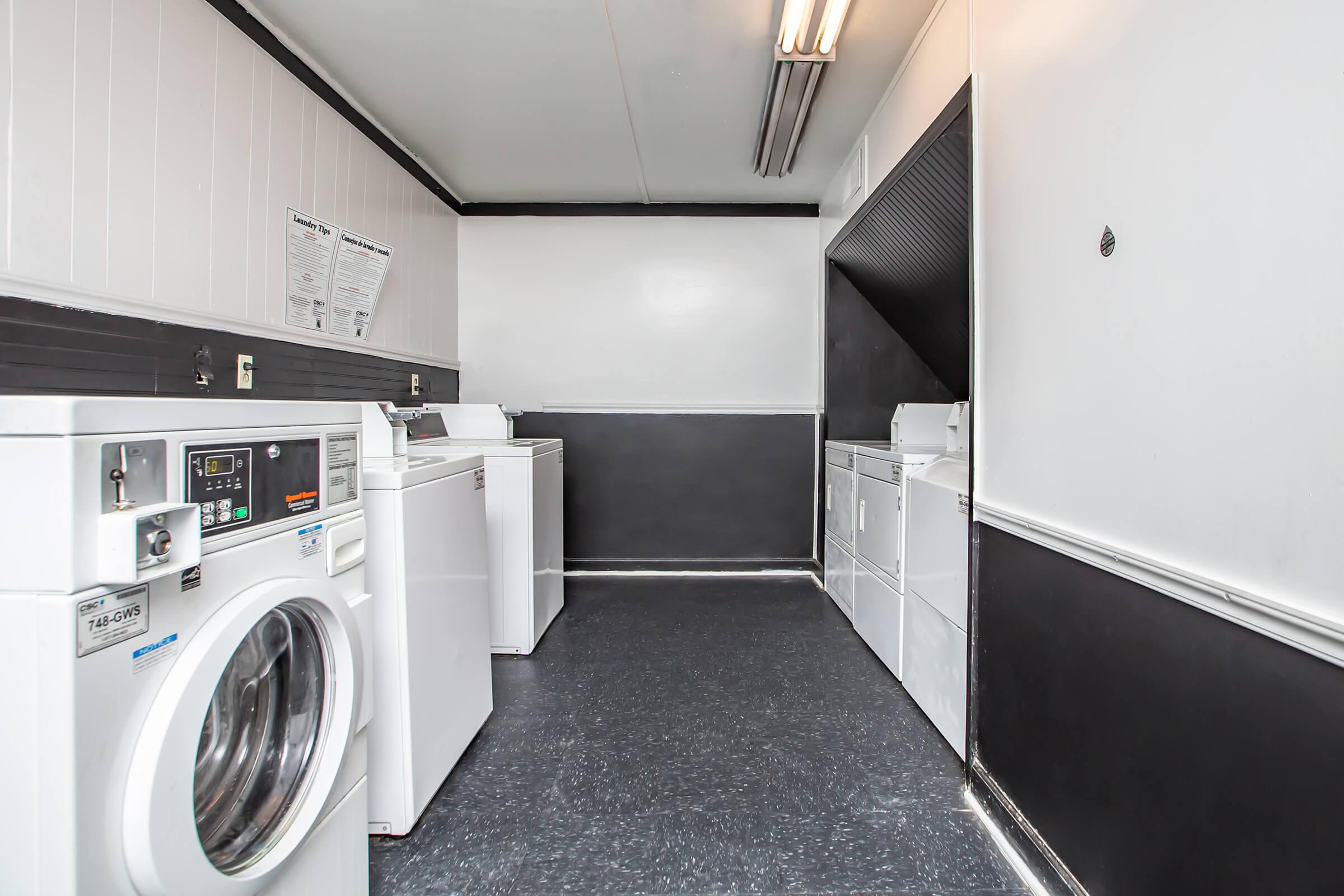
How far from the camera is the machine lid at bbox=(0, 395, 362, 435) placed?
728 mm

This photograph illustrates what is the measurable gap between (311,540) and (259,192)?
1753 millimetres

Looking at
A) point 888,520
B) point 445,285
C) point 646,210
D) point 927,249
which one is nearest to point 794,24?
point 927,249

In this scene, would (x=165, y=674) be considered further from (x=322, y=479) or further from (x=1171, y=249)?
(x=1171, y=249)

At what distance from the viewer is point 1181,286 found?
1022 millimetres

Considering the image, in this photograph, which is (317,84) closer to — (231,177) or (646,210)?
(231,177)

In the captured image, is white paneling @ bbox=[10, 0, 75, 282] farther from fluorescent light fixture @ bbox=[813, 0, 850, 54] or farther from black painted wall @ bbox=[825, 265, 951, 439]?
black painted wall @ bbox=[825, 265, 951, 439]

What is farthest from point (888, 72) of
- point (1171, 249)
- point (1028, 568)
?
point (1028, 568)

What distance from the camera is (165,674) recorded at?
2.76 ft

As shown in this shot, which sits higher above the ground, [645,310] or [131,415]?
[645,310]

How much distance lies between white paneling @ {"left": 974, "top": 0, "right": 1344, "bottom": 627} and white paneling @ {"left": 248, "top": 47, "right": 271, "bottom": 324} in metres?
2.48

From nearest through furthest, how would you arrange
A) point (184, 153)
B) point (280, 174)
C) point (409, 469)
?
point (409, 469) → point (184, 153) → point (280, 174)

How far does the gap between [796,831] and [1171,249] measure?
160 centimetres

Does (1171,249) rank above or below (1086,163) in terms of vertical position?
below

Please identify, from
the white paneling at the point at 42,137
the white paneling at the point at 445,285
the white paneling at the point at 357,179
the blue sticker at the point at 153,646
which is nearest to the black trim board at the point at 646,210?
the white paneling at the point at 445,285
